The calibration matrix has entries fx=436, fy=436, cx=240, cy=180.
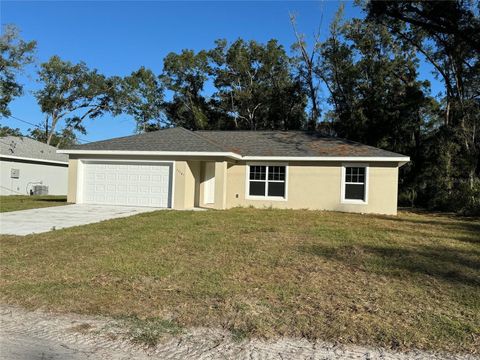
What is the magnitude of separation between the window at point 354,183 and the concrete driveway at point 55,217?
857 cm

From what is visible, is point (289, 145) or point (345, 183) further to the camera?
point (289, 145)

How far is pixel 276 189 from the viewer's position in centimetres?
1983

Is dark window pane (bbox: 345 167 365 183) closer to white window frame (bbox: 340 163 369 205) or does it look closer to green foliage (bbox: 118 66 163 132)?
white window frame (bbox: 340 163 369 205)

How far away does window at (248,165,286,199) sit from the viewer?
19797mm

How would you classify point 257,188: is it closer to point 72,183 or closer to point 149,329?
point 72,183

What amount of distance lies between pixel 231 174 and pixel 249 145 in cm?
200

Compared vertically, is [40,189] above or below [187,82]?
below

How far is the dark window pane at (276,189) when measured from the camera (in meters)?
19.8

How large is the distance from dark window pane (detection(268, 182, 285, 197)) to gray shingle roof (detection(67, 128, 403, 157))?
54.0 inches

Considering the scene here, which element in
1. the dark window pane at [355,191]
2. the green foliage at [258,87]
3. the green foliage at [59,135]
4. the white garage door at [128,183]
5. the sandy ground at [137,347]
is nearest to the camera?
the sandy ground at [137,347]

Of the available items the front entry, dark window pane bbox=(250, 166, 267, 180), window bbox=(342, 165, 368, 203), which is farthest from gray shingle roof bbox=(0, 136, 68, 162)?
window bbox=(342, 165, 368, 203)

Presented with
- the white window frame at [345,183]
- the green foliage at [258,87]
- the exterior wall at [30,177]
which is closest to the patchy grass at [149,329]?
the white window frame at [345,183]

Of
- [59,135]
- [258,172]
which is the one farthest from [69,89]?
[258,172]

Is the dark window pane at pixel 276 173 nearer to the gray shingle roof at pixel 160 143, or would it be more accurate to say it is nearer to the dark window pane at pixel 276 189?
the dark window pane at pixel 276 189
